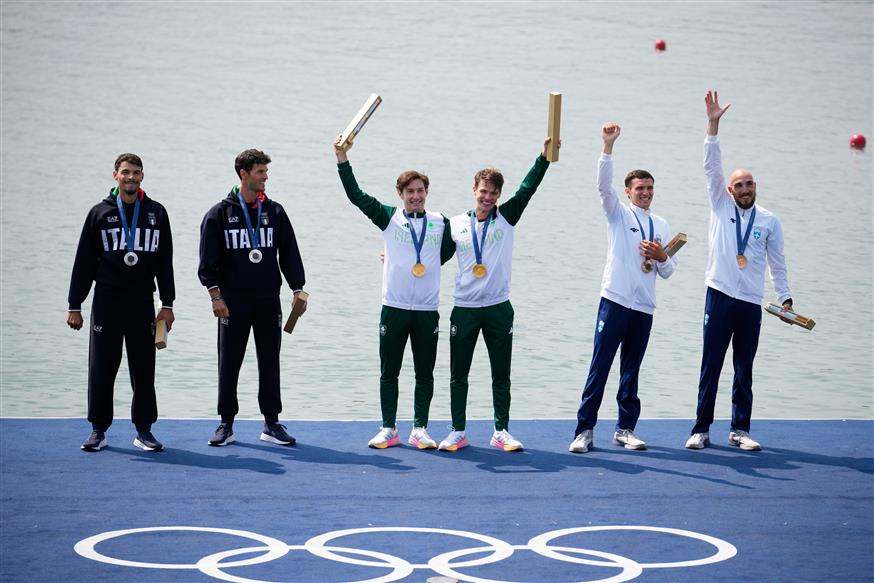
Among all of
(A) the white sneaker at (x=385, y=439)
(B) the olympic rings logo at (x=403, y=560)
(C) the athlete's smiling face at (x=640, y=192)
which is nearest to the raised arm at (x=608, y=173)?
(C) the athlete's smiling face at (x=640, y=192)

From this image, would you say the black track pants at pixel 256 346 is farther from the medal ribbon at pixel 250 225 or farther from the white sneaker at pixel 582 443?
the white sneaker at pixel 582 443

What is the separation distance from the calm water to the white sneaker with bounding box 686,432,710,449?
1157 millimetres

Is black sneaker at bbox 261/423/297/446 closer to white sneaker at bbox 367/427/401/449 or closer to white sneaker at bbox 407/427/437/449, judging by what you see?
white sneaker at bbox 367/427/401/449

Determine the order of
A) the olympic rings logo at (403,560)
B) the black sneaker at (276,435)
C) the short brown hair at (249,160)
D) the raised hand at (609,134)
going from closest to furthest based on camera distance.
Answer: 1. the olympic rings logo at (403,560)
2. the raised hand at (609,134)
3. the short brown hair at (249,160)
4. the black sneaker at (276,435)

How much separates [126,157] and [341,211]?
913cm

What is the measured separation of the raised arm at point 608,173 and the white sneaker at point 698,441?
4.78ft

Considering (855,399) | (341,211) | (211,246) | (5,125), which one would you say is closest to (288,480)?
(211,246)

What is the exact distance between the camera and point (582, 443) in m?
8.30

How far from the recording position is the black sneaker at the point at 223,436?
27.5 ft

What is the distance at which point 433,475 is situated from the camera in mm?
7703

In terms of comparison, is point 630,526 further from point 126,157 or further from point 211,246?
point 126,157

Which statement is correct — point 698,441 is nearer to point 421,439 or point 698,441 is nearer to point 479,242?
point 421,439

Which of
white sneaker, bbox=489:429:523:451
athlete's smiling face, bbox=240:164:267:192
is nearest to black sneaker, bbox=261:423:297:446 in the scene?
white sneaker, bbox=489:429:523:451

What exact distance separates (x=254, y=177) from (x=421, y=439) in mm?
1889
